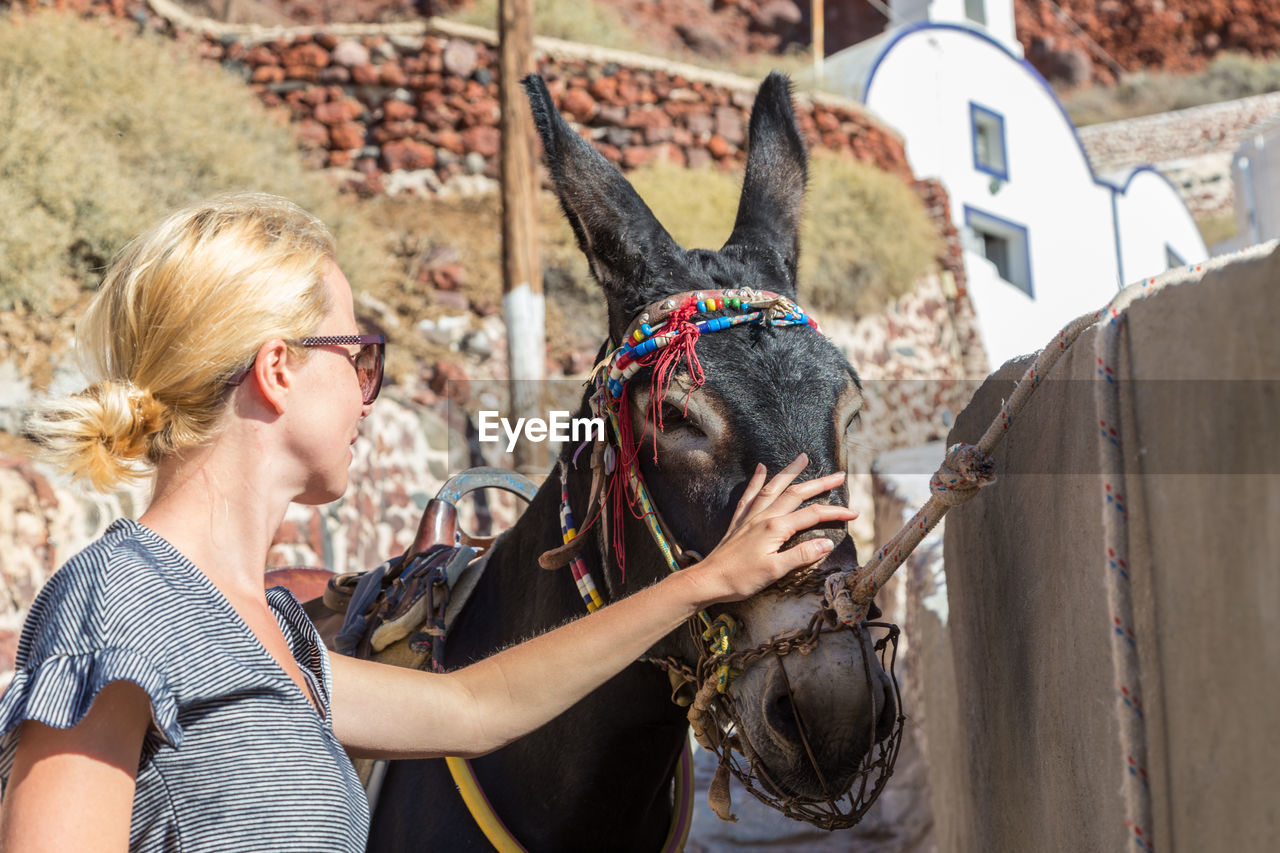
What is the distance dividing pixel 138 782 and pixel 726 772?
115 centimetres

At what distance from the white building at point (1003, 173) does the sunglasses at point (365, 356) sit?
17355 mm

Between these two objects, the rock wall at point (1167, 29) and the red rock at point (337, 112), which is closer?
the red rock at point (337, 112)

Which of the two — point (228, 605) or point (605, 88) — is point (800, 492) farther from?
point (605, 88)

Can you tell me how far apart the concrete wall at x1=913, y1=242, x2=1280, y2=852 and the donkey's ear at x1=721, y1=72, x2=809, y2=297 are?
0.77 meters

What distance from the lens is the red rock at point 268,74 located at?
577 inches

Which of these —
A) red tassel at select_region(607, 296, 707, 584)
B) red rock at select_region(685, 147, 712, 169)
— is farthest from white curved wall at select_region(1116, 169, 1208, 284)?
red tassel at select_region(607, 296, 707, 584)

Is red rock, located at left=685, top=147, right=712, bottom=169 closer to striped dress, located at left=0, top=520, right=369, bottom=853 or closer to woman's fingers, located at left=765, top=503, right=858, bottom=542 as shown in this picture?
woman's fingers, located at left=765, top=503, right=858, bottom=542

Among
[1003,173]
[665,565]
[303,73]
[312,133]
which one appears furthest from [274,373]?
[1003,173]

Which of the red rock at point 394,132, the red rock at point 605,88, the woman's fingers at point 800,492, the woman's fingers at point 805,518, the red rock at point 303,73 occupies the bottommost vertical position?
the woman's fingers at point 805,518

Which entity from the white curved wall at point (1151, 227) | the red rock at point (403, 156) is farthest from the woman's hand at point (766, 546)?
the white curved wall at point (1151, 227)

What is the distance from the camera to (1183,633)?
1243mm

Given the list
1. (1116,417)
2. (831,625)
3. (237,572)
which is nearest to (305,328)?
(237,572)

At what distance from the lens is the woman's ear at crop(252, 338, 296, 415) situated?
156 centimetres

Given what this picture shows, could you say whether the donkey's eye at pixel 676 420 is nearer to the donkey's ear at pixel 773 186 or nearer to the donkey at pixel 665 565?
the donkey at pixel 665 565
